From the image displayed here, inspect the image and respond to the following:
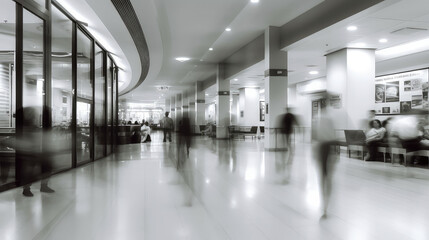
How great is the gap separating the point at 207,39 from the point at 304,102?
986 centimetres

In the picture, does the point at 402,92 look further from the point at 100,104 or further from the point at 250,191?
the point at 100,104

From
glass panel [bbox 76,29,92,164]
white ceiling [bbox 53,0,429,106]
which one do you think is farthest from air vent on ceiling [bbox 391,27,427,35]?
glass panel [bbox 76,29,92,164]

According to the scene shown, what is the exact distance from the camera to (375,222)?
384cm

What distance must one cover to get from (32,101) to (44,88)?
41cm

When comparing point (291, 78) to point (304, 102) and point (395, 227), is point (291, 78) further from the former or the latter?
point (395, 227)

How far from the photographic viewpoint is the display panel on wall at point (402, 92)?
40.4 feet

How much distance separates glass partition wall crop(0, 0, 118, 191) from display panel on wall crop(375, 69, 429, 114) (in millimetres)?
12953

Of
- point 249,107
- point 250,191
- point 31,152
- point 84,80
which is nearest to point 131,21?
point 84,80

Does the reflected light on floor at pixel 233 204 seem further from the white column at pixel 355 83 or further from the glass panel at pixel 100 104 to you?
the white column at pixel 355 83

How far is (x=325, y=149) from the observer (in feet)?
13.3

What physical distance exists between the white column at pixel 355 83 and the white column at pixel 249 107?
1166cm

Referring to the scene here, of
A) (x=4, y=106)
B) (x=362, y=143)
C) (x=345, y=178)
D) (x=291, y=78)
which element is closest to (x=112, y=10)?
(x=4, y=106)

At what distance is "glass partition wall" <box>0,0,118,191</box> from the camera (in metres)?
5.74

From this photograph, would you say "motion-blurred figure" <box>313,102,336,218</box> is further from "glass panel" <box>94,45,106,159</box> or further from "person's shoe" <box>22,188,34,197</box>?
"glass panel" <box>94,45,106,159</box>
